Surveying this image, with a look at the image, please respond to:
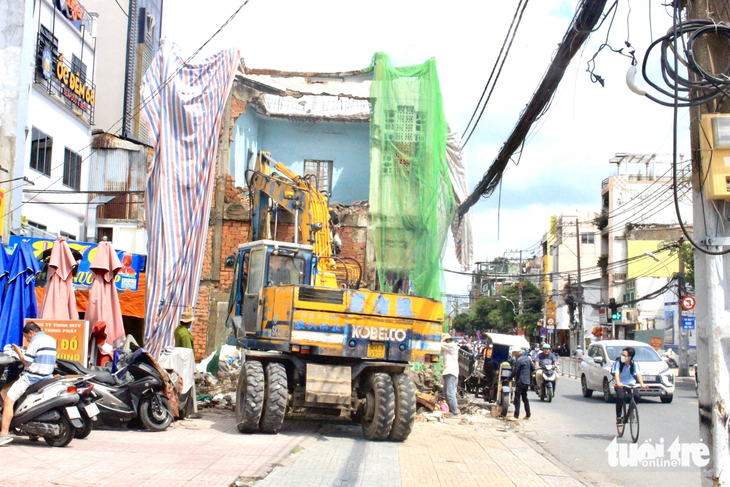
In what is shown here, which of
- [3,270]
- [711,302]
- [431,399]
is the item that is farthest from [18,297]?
[711,302]

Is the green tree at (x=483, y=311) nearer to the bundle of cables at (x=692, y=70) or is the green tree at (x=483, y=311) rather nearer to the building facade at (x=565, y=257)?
the building facade at (x=565, y=257)

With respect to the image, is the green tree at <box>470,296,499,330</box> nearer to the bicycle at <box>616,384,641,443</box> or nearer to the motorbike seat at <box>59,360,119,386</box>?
the bicycle at <box>616,384,641,443</box>

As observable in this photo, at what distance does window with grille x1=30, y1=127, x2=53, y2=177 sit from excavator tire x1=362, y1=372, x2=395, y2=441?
47.4 ft

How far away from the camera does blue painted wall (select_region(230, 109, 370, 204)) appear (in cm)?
2658

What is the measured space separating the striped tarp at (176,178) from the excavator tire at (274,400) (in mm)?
5473

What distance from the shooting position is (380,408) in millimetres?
10781

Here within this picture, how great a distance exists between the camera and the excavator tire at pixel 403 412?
10867 mm

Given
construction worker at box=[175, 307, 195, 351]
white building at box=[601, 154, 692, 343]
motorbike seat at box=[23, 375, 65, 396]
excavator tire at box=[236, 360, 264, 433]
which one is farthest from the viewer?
white building at box=[601, 154, 692, 343]

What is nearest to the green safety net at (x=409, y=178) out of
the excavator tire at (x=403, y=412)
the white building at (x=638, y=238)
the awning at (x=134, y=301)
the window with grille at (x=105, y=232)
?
the awning at (x=134, y=301)

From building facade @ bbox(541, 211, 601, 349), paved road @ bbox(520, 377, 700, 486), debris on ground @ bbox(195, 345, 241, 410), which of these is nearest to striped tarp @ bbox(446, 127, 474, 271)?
paved road @ bbox(520, 377, 700, 486)

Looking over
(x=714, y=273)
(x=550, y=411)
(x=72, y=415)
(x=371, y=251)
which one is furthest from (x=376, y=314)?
(x=371, y=251)

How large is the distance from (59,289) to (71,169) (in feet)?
39.6

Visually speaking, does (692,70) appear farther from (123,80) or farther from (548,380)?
(123,80)

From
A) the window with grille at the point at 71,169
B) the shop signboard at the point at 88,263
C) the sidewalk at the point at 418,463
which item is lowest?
the sidewalk at the point at 418,463
